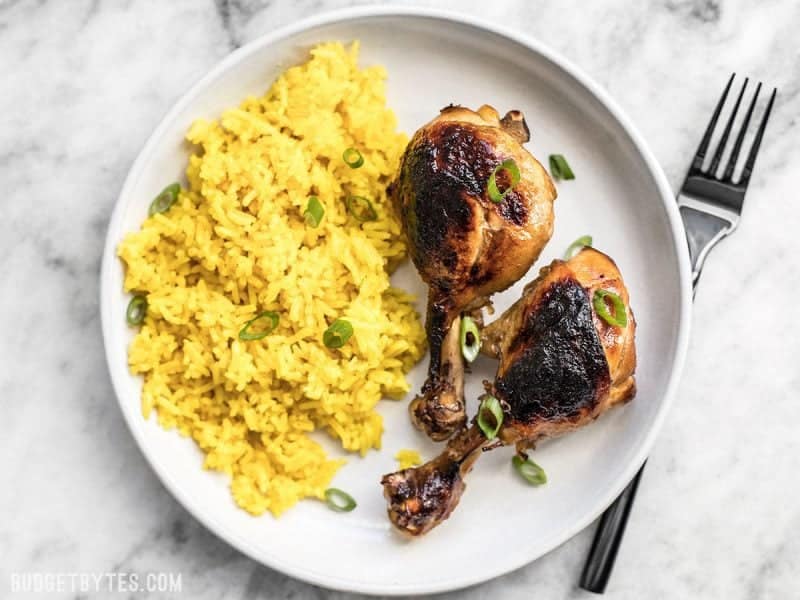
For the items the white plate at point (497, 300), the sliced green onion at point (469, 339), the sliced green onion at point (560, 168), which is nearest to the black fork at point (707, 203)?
the white plate at point (497, 300)

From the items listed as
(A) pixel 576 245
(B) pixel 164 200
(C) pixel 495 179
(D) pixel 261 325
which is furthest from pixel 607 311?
(B) pixel 164 200

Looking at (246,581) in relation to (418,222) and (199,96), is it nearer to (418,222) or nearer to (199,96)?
(418,222)

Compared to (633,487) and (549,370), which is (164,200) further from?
(633,487)

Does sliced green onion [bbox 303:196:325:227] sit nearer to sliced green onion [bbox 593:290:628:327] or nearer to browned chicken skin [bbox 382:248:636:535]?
browned chicken skin [bbox 382:248:636:535]

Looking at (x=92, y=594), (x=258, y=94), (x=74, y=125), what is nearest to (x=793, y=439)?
(x=258, y=94)

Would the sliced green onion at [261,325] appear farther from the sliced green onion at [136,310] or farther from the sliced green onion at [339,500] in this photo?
the sliced green onion at [339,500]
